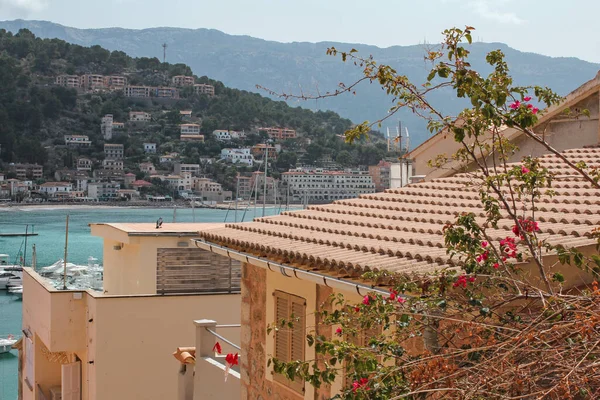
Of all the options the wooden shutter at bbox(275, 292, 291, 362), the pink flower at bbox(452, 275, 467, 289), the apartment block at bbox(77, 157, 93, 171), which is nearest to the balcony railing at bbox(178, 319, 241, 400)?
the wooden shutter at bbox(275, 292, 291, 362)

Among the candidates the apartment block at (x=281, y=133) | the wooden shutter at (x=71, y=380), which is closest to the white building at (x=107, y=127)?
the apartment block at (x=281, y=133)

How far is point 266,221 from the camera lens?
8.79 m

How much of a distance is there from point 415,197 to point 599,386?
4.92 m

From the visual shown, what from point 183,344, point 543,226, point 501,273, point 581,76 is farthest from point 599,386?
point 581,76

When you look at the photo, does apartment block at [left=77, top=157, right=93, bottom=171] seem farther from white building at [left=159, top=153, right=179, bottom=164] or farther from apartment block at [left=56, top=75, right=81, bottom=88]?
apartment block at [left=56, top=75, right=81, bottom=88]

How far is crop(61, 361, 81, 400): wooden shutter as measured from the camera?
44.0 feet

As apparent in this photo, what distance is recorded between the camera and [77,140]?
6166 inches

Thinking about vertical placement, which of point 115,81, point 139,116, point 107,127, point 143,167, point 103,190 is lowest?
point 103,190

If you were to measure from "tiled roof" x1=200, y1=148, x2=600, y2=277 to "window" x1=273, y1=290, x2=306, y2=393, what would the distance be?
43 centimetres

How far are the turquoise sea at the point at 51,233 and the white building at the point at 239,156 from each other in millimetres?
15329

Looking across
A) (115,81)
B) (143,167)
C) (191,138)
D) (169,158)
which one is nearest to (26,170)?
(143,167)

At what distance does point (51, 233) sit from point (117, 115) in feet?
211

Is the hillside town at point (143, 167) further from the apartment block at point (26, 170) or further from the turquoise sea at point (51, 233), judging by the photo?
the turquoise sea at point (51, 233)

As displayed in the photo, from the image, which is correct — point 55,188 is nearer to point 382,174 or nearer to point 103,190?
point 103,190
